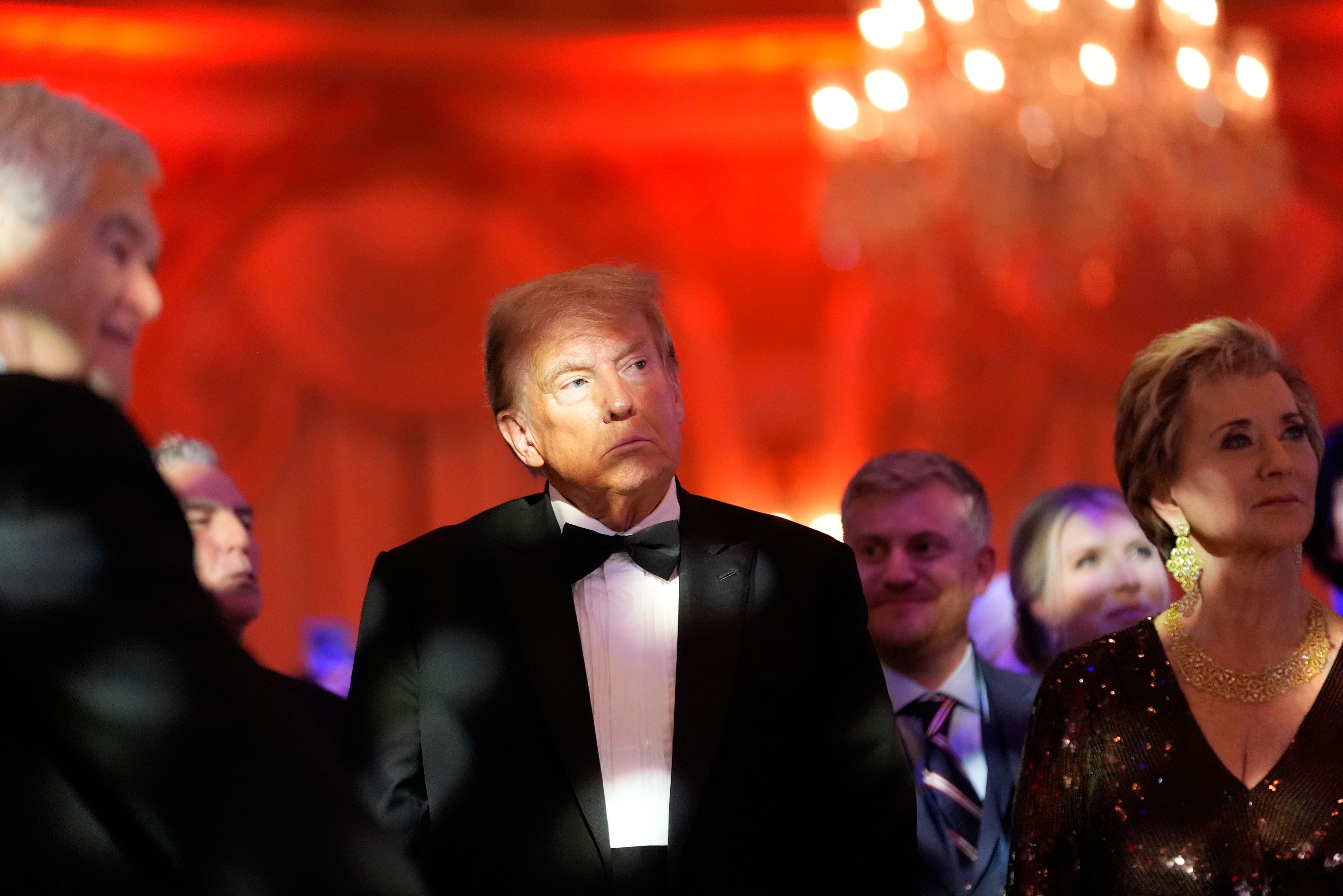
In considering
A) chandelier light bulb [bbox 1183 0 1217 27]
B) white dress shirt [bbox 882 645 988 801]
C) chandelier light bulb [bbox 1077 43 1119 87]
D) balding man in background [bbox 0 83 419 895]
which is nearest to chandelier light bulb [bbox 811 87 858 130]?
chandelier light bulb [bbox 1077 43 1119 87]

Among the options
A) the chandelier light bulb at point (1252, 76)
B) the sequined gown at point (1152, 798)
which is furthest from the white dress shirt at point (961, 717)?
the chandelier light bulb at point (1252, 76)

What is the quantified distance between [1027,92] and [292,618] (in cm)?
461

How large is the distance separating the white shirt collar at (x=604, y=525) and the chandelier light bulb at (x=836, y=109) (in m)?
3.89

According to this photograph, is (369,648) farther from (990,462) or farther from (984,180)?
(990,462)

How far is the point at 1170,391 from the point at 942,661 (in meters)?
0.75

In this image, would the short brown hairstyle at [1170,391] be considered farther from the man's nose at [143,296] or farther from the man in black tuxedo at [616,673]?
the man's nose at [143,296]

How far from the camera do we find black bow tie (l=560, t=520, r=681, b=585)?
2172 millimetres

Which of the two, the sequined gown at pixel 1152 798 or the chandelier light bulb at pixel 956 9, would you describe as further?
the chandelier light bulb at pixel 956 9

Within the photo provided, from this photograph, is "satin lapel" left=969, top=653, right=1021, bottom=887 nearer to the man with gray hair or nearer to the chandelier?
the man with gray hair

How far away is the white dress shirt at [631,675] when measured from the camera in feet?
6.74

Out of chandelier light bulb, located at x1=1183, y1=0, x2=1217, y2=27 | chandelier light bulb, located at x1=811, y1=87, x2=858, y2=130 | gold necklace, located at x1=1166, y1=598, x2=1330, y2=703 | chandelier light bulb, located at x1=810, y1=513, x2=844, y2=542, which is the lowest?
gold necklace, located at x1=1166, y1=598, x2=1330, y2=703

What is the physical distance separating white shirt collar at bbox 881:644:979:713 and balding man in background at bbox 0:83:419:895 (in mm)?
1999

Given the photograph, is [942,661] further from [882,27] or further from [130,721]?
[882,27]

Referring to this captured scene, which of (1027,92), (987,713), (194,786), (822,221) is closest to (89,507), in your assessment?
(194,786)
